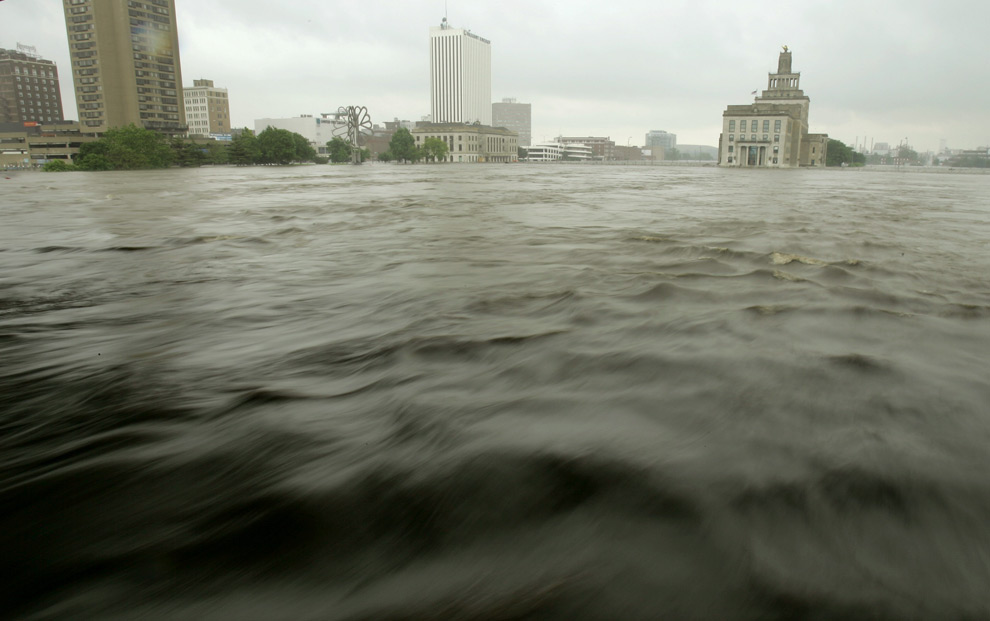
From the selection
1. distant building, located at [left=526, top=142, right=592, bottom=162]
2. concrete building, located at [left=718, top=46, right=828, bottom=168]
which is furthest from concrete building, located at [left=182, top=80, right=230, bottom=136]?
concrete building, located at [left=718, top=46, right=828, bottom=168]

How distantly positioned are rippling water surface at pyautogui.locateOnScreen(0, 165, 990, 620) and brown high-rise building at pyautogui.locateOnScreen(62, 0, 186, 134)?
9849 cm

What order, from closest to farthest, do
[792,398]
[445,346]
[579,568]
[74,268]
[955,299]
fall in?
[579,568] → [792,398] → [445,346] → [955,299] → [74,268]

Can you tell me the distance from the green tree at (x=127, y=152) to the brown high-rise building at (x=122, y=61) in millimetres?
30474

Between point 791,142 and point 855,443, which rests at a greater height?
point 791,142

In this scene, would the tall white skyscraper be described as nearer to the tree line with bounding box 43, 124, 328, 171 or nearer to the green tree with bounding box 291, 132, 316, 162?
the green tree with bounding box 291, 132, 316, 162

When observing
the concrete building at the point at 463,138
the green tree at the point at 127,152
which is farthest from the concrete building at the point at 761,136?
the green tree at the point at 127,152

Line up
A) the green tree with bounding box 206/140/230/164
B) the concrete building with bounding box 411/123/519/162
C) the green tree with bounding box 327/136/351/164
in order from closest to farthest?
the green tree with bounding box 206/140/230/164 → the green tree with bounding box 327/136/351/164 → the concrete building with bounding box 411/123/519/162

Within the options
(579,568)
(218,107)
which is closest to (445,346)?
(579,568)

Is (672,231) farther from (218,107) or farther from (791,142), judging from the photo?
(218,107)

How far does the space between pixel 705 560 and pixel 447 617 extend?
57cm

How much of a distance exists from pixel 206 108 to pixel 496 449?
14908 centimetres

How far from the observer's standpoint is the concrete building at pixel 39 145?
3145 inches

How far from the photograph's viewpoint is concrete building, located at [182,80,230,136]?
423ft

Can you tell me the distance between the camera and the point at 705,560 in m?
1.27
